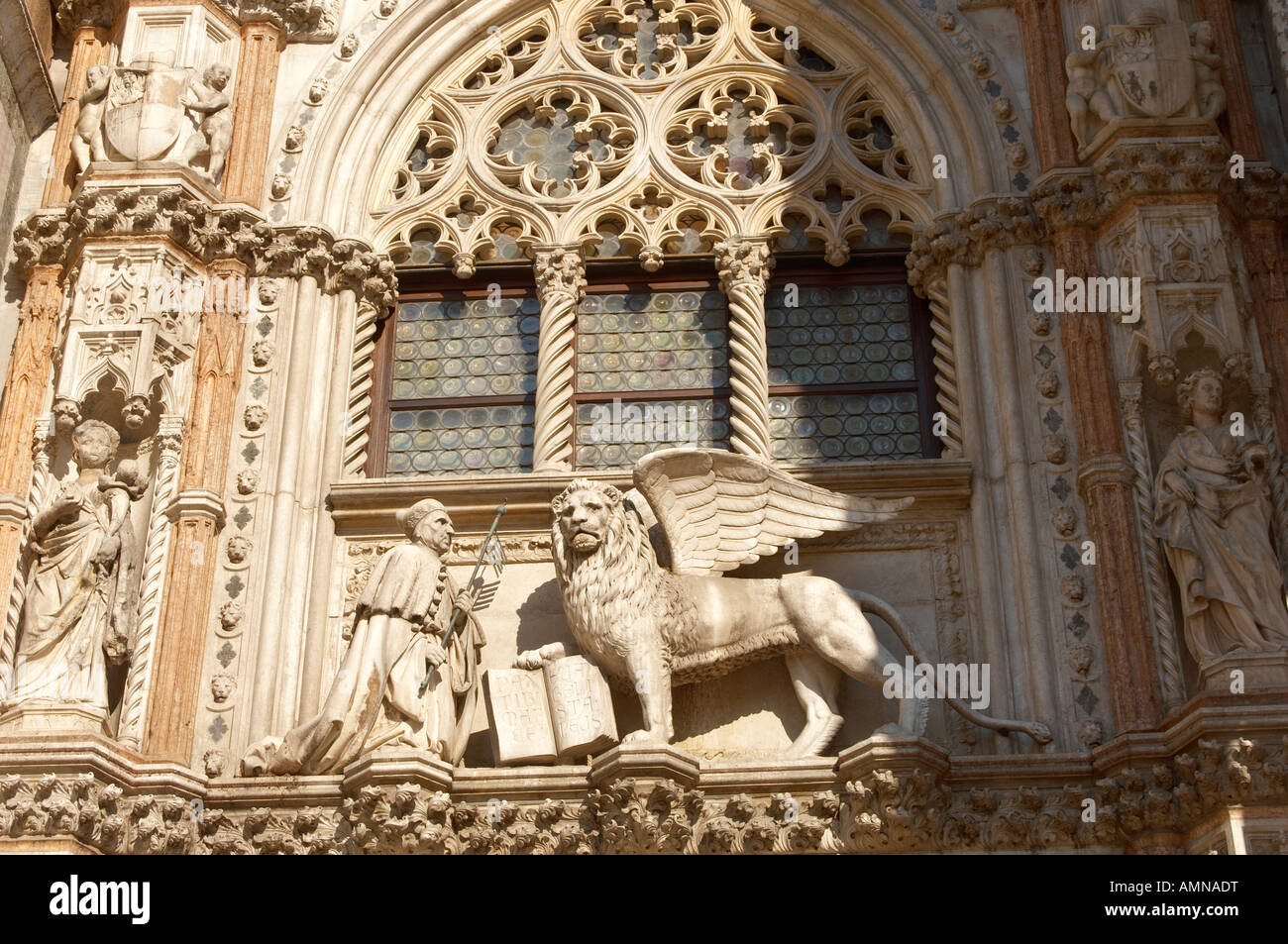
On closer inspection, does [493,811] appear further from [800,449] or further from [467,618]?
[800,449]

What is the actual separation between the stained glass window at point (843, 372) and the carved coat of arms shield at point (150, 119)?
15.2 ft

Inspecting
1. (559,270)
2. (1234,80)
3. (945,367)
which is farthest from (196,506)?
(1234,80)

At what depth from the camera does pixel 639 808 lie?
36.5 ft

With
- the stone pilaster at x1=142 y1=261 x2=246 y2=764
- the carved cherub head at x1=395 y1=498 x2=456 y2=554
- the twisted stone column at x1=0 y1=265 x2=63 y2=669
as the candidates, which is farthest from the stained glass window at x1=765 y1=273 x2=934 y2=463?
the twisted stone column at x1=0 y1=265 x2=63 y2=669

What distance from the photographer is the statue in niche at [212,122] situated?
1391cm

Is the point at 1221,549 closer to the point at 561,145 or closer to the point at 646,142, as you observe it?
the point at 646,142

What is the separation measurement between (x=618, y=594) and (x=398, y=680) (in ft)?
4.85

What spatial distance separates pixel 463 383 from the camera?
14.1m

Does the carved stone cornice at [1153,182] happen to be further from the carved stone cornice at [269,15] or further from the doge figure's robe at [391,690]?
the carved stone cornice at [269,15]

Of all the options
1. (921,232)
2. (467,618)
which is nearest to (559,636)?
(467,618)

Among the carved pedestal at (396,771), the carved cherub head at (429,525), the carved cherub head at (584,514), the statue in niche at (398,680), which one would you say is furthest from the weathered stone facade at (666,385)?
the carved cherub head at (584,514)

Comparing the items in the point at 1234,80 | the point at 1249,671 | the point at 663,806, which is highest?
the point at 1234,80

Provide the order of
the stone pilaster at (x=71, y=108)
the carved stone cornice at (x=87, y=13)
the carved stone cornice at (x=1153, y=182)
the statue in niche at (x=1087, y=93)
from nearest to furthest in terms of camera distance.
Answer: the carved stone cornice at (x=1153, y=182) < the statue in niche at (x=1087, y=93) < the stone pilaster at (x=71, y=108) < the carved stone cornice at (x=87, y=13)

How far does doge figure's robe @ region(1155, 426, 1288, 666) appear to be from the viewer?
449 inches
